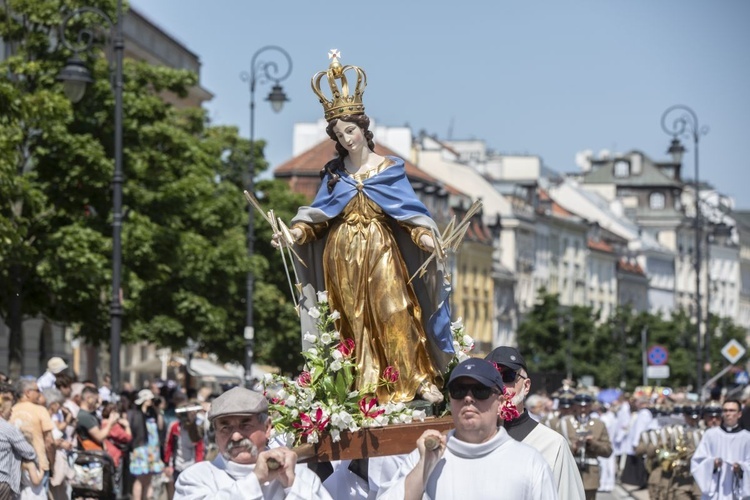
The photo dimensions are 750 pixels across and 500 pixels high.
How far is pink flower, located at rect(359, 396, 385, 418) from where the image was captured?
9.29 m

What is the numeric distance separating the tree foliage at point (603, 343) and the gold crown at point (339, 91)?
8000 centimetres

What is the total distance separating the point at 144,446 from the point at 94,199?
13.3m

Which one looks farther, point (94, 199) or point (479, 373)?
point (94, 199)

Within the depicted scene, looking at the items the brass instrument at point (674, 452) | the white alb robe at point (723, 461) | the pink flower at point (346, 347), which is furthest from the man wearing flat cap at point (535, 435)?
the brass instrument at point (674, 452)

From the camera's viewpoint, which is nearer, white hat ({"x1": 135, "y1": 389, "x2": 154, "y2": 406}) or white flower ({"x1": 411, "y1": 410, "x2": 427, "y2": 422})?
white flower ({"x1": 411, "y1": 410, "x2": 427, "y2": 422})

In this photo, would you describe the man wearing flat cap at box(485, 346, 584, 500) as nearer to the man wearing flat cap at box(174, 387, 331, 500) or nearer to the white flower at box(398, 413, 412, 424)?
the white flower at box(398, 413, 412, 424)

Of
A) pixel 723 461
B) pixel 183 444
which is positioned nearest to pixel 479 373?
pixel 723 461

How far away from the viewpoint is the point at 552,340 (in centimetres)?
9538

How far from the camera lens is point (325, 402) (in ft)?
30.6

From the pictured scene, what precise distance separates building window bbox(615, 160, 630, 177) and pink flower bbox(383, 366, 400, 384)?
14664cm

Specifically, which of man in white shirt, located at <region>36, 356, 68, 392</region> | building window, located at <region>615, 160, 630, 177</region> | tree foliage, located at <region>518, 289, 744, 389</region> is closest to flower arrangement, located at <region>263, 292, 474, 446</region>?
man in white shirt, located at <region>36, 356, 68, 392</region>

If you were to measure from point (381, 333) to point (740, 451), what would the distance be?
7576mm

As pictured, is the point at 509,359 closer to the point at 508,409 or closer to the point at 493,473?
the point at 508,409

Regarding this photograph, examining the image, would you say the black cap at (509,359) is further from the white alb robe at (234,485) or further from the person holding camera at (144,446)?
the person holding camera at (144,446)
